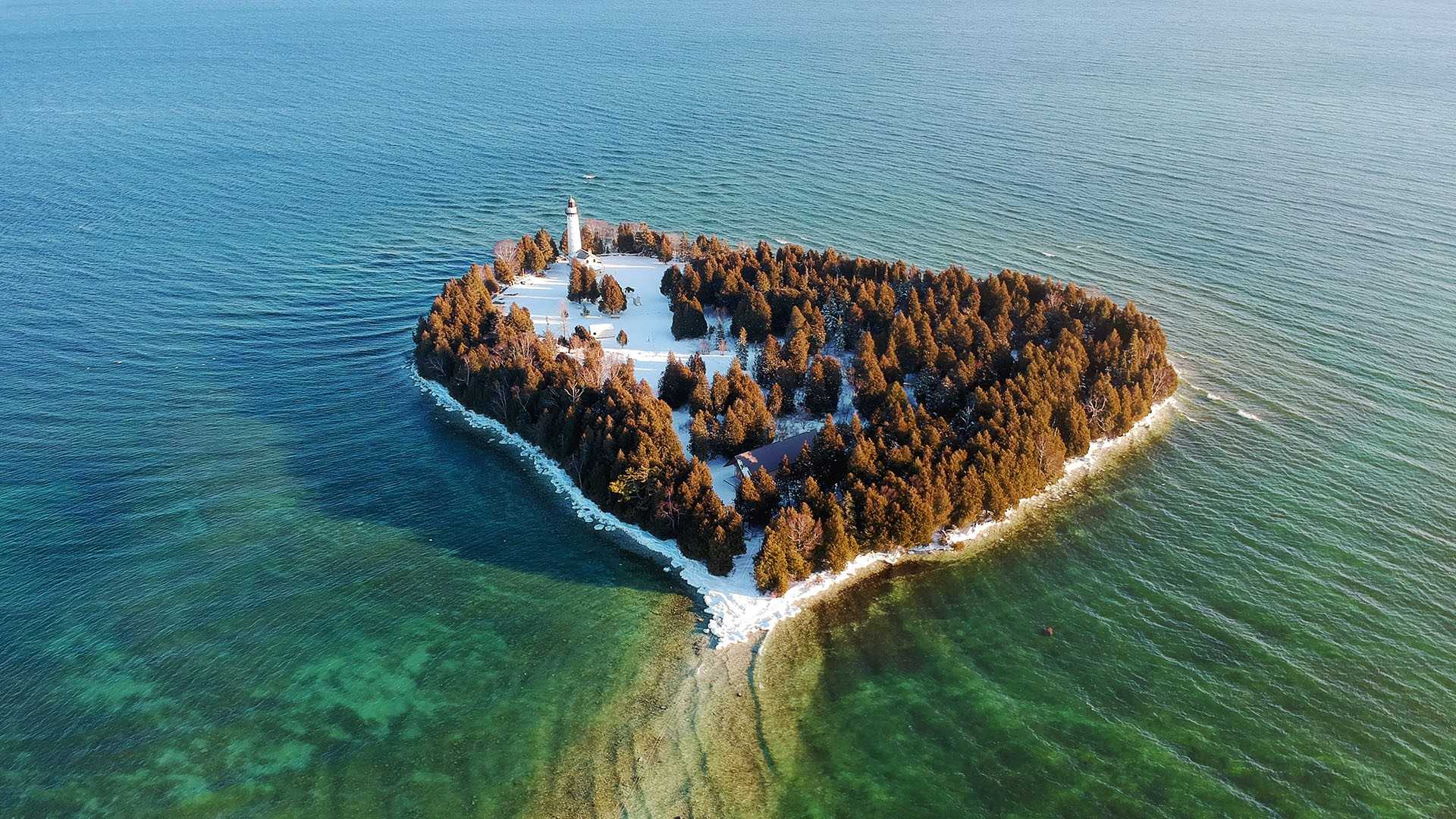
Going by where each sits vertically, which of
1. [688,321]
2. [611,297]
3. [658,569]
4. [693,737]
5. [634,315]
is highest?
[611,297]

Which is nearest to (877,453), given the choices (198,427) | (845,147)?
(198,427)

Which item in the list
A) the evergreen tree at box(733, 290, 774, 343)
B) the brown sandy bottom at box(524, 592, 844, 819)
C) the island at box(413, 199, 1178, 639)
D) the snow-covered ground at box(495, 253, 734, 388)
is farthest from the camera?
the evergreen tree at box(733, 290, 774, 343)

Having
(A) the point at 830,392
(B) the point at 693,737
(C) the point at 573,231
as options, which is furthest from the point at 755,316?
(B) the point at 693,737

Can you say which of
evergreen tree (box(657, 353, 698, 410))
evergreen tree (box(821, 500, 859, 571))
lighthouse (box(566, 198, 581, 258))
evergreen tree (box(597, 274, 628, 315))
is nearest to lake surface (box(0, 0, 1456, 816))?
evergreen tree (box(821, 500, 859, 571))

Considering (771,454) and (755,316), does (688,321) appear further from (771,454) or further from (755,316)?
(771,454)

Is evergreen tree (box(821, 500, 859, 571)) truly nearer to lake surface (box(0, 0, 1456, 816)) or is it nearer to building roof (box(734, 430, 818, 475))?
lake surface (box(0, 0, 1456, 816))

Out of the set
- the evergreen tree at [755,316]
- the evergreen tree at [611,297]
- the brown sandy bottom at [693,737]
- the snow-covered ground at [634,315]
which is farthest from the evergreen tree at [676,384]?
the brown sandy bottom at [693,737]

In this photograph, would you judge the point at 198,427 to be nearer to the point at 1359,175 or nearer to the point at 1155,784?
the point at 1155,784
